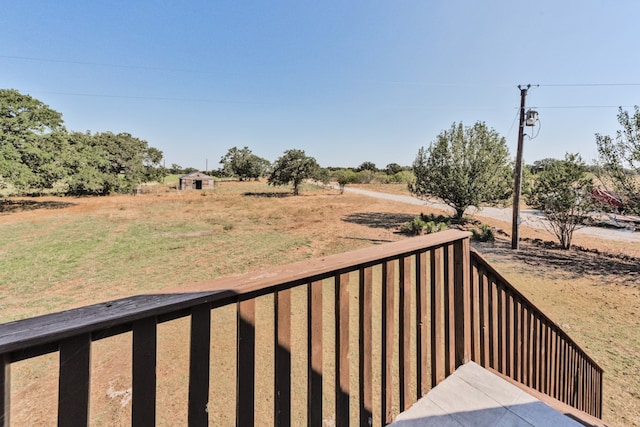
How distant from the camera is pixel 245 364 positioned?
86 cm

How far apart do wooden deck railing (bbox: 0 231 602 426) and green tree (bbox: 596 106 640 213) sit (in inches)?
238

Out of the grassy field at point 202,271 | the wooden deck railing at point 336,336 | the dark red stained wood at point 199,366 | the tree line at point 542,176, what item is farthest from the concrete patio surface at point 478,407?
the tree line at point 542,176

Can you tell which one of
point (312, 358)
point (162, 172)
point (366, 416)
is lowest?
point (366, 416)

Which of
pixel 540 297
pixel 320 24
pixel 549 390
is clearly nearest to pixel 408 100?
pixel 320 24

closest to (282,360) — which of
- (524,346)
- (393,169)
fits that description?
(524,346)

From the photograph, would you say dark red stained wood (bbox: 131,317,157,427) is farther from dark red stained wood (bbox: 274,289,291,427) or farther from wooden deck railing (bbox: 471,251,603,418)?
wooden deck railing (bbox: 471,251,603,418)

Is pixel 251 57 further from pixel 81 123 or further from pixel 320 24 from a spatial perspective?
pixel 81 123

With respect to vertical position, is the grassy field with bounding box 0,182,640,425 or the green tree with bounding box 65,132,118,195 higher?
the green tree with bounding box 65,132,118,195

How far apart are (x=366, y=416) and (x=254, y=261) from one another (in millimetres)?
5322

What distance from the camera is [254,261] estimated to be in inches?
244

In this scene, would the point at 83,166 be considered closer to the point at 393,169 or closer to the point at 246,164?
the point at 246,164

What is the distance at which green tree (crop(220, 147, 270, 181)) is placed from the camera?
46.2 meters

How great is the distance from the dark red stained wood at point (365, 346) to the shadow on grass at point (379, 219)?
9.12m

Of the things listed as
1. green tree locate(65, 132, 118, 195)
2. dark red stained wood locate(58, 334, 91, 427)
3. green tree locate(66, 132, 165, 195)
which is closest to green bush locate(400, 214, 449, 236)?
dark red stained wood locate(58, 334, 91, 427)
